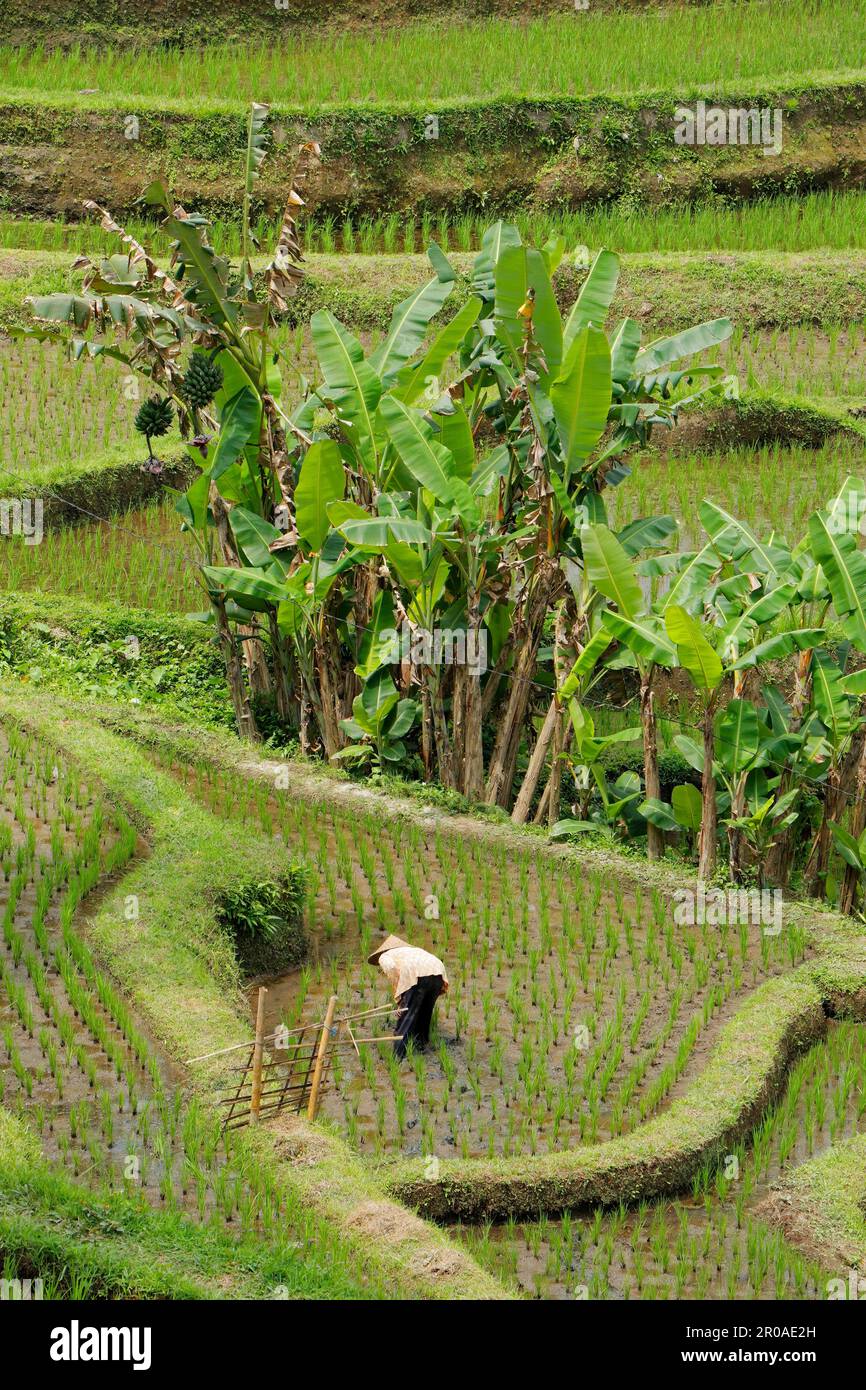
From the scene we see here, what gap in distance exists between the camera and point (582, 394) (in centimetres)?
880

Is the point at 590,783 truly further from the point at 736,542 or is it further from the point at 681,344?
the point at 681,344

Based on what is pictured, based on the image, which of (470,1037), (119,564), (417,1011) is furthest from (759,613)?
(119,564)

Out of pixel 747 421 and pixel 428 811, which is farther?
pixel 747 421

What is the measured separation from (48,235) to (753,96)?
21.0 ft

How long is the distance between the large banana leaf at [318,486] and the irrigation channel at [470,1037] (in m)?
1.43

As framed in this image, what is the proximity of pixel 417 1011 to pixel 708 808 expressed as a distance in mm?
2480

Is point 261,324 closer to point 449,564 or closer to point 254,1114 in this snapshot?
point 449,564

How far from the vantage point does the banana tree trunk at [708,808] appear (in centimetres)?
857

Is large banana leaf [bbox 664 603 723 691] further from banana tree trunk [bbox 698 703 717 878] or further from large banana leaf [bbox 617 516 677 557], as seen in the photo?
large banana leaf [bbox 617 516 677 557]

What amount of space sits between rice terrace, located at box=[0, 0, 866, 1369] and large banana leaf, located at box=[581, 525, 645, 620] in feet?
0.19

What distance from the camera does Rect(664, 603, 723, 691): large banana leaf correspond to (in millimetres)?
8234

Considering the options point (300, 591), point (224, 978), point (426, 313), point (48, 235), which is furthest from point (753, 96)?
point (224, 978)

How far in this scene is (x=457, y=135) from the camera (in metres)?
16.4

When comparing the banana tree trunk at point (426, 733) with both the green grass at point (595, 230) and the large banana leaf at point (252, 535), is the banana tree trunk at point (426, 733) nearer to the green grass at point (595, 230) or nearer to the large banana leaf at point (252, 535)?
the large banana leaf at point (252, 535)
